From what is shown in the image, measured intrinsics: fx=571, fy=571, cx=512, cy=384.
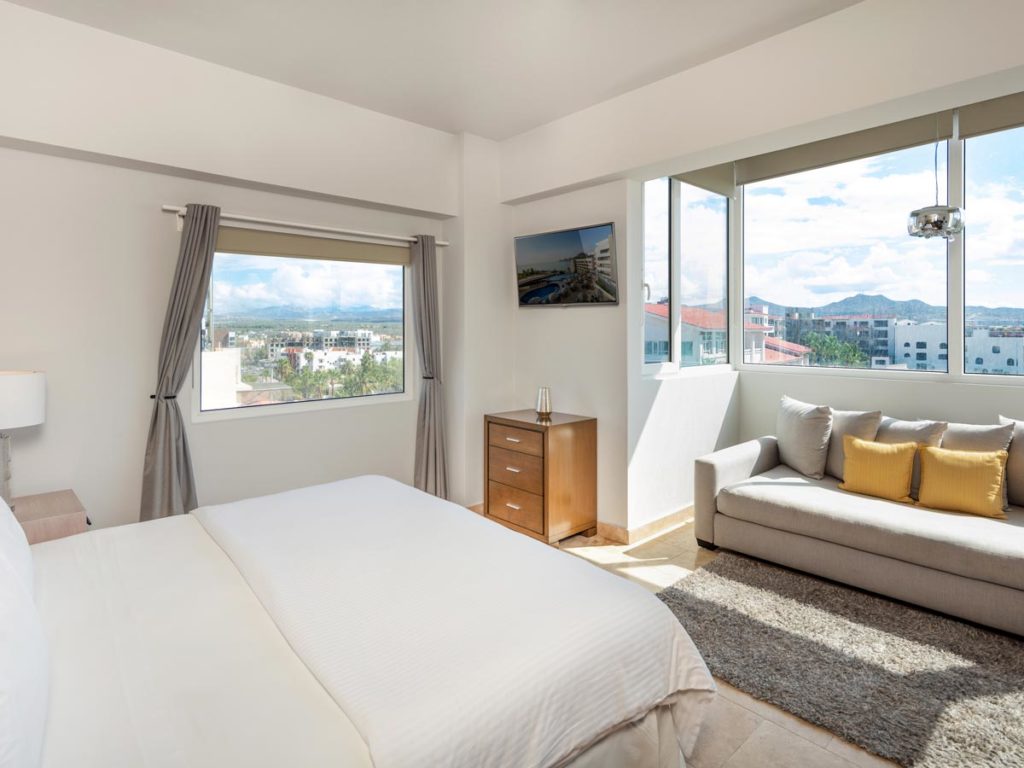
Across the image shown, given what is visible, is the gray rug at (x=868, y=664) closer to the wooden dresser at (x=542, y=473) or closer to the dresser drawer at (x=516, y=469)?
the wooden dresser at (x=542, y=473)

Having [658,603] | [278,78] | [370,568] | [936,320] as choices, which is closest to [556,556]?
[658,603]

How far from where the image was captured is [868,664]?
7.53 ft

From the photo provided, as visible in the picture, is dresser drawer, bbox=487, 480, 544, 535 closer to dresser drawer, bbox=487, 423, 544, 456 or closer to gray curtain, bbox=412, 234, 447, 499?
dresser drawer, bbox=487, 423, 544, 456

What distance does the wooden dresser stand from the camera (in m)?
3.62

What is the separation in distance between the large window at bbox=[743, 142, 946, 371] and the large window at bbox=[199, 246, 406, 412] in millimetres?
2873

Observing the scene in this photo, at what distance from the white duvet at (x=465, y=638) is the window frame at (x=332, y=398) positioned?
1.40 metres

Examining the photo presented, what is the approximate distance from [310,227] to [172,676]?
9.34 feet

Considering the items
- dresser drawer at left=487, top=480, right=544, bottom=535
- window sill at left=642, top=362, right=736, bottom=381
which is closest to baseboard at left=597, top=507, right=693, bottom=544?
dresser drawer at left=487, top=480, right=544, bottom=535

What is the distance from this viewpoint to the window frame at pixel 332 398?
10.9ft

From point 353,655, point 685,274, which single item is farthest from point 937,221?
point 353,655

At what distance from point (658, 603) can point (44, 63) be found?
345cm

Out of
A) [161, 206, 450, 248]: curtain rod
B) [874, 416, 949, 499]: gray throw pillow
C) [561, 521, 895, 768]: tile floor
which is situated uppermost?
[161, 206, 450, 248]: curtain rod

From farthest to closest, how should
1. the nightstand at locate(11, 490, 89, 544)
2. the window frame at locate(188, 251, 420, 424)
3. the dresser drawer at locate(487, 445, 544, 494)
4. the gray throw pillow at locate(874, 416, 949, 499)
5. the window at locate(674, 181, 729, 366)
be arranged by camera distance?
the window at locate(674, 181, 729, 366) < the dresser drawer at locate(487, 445, 544, 494) < the window frame at locate(188, 251, 420, 424) < the gray throw pillow at locate(874, 416, 949, 499) < the nightstand at locate(11, 490, 89, 544)

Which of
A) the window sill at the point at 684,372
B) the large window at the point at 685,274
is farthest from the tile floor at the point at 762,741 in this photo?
the large window at the point at 685,274
